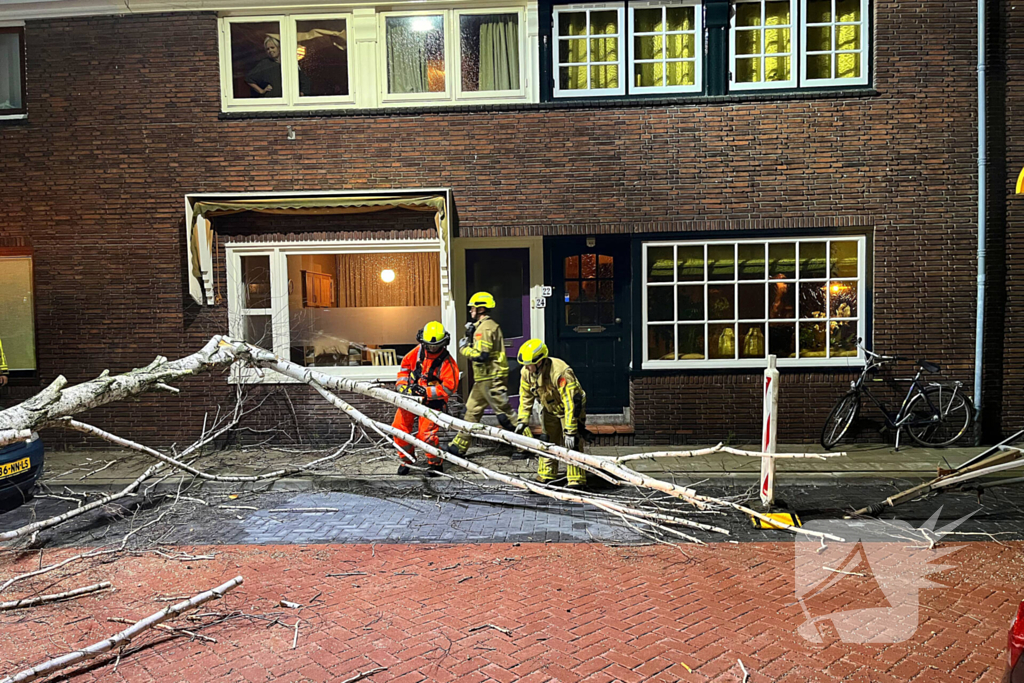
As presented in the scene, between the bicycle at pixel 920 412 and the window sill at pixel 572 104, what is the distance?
357cm

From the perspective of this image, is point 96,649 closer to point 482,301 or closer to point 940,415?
point 482,301

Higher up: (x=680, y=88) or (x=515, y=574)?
(x=680, y=88)

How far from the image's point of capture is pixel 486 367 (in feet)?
31.4

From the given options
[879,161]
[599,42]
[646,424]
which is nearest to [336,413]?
[646,424]

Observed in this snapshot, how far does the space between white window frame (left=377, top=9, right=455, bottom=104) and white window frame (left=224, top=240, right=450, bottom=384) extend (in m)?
2.00

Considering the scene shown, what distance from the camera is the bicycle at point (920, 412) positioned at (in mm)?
9520

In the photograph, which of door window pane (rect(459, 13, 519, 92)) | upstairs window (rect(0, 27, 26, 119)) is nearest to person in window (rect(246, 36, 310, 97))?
door window pane (rect(459, 13, 519, 92))

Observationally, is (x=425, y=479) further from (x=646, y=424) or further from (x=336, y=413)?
(x=646, y=424)

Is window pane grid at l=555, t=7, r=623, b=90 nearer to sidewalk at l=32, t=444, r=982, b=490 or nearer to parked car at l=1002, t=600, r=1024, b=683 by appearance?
sidewalk at l=32, t=444, r=982, b=490

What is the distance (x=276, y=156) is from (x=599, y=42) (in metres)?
4.78

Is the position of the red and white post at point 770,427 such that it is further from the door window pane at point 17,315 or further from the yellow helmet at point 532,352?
the door window pane at point 17,315

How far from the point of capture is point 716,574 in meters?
5.07

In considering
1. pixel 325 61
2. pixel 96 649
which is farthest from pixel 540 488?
pixel 325 61

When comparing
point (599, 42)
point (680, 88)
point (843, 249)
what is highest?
point (599, 42)
